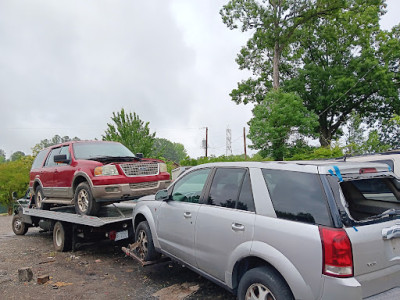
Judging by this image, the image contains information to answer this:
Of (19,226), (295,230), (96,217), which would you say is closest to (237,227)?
(295,230)

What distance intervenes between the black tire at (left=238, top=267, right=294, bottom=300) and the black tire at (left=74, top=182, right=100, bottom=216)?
3.97 meters

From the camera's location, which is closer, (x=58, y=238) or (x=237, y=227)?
(x=237, y=227)

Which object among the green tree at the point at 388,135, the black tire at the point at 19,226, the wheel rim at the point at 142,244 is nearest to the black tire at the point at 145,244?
the wheel rim at the point at 142,244

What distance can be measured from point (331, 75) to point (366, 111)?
500cm

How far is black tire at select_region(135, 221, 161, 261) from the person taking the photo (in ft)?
16.2

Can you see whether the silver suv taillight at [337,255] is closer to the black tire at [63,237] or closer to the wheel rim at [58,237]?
the black tire at [63,237]

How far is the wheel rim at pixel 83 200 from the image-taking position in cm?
633

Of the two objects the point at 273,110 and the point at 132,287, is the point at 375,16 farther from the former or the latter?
the point at 132,287

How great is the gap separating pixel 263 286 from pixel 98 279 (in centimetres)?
346

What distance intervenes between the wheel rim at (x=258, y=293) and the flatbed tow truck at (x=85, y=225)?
11.3 ft

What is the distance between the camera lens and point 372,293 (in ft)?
8.28

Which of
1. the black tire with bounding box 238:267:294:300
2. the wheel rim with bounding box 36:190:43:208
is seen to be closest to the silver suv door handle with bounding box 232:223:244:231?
the black tire with bounding box 238:267:294:300

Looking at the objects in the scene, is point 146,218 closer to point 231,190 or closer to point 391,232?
point 231,190

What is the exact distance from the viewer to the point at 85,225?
646 cm
